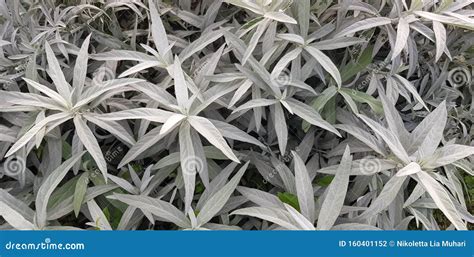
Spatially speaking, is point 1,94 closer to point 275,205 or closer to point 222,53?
point 222,53

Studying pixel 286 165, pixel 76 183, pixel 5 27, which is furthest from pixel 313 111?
pixel 5 27

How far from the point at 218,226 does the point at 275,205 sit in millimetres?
132

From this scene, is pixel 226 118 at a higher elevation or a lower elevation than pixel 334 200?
higher

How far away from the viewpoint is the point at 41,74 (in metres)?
1.30

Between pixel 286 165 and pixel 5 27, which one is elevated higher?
pixel 5 27

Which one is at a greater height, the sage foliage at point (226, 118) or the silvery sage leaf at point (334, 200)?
the sage foliage at point (226, 118)

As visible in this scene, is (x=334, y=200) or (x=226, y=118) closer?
(x=334, y=200)

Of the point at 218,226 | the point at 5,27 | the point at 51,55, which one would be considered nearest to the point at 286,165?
the point at 218,226

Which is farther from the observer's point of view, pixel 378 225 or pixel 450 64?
pixel 450 64

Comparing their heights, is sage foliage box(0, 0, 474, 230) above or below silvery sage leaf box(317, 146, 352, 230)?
above
